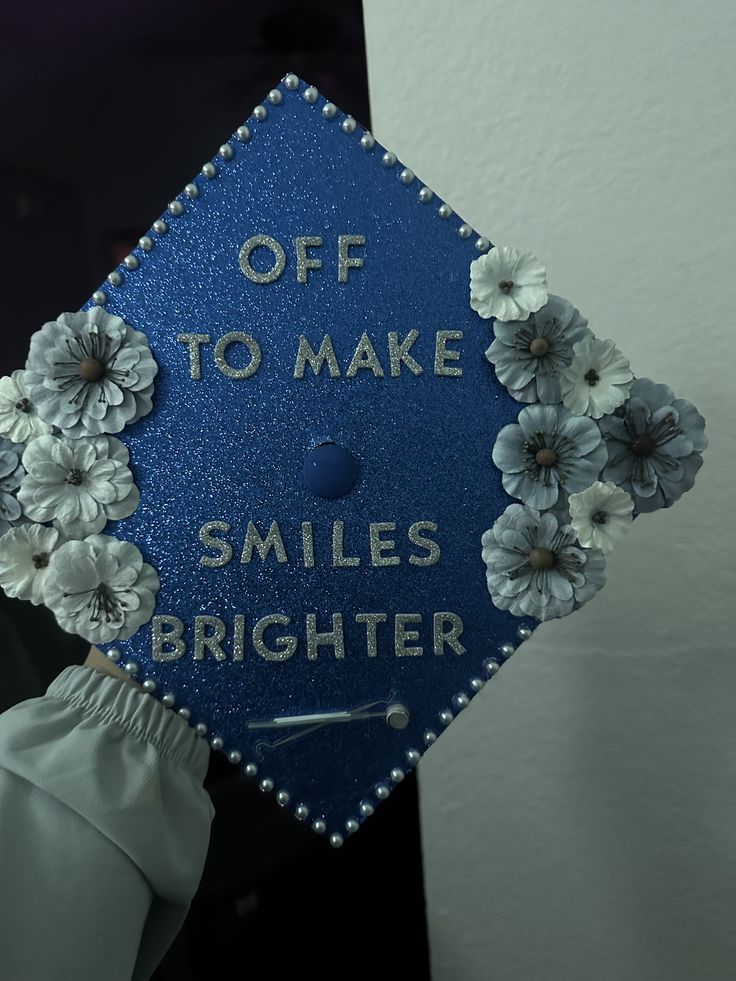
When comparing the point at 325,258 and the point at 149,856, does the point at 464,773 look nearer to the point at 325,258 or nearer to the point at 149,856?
the point at 149,856

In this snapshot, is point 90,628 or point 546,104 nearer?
point 90,628

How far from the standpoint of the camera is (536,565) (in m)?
0.51

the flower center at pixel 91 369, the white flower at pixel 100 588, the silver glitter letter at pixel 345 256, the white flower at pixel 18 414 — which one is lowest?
the white flower at pixel 100 588

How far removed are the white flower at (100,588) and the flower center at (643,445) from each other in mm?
321

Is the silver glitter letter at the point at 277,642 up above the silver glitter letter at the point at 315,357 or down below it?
below

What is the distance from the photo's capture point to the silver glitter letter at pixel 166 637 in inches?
20.1

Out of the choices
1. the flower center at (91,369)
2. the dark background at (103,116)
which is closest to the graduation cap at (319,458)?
the flower center at (91,369)

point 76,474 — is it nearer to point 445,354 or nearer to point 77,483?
point 77,483

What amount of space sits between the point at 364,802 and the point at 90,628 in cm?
21

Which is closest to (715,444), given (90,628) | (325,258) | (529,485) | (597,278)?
(597,278)

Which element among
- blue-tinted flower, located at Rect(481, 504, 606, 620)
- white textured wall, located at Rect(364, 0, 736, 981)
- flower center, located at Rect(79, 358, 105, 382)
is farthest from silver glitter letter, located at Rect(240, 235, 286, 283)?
white textured wall, located at Rect(364, 0, 736, 981)

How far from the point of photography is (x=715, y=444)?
77cm

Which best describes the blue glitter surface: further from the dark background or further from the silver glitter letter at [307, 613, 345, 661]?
the dark background

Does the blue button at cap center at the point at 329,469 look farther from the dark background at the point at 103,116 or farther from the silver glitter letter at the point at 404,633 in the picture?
the dark background at the point at 103,116
